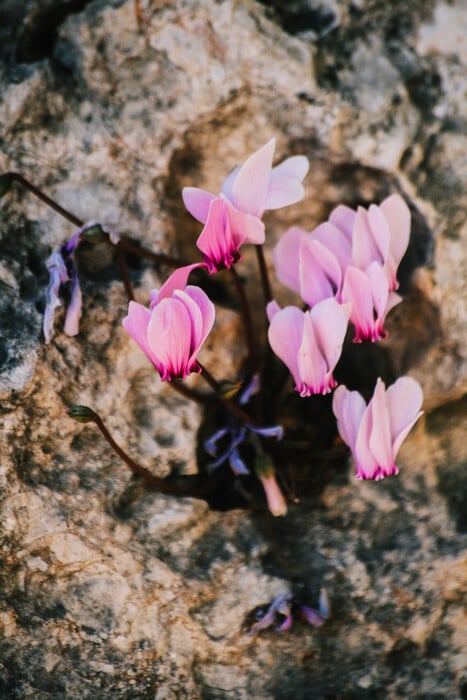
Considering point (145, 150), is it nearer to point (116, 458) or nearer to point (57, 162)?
point (57, 162)

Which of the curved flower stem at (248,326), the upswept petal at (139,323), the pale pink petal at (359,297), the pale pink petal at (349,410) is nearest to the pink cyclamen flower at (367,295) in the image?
the pale pink petal at (359,297)

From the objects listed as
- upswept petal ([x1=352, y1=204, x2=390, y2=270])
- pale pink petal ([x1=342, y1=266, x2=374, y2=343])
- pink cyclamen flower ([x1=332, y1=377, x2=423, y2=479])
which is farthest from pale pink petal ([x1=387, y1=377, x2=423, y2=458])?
upswept petal ([x1=352, y1=204, x2=390, y2=270])

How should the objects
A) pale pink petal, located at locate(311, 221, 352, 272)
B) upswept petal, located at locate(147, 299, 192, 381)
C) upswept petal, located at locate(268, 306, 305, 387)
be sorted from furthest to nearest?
pale pink petal, located at locate(311, 221, 352, 272)
upswept petal, located at locate(268, 306, 305, 387)
upswept petal, located at locate(147, 299, 192, 381)

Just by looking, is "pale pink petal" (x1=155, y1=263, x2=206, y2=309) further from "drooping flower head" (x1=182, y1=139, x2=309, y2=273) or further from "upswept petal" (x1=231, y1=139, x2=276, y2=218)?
"upswept petal" (x1=231, y1=139, x2=276, y2=218)

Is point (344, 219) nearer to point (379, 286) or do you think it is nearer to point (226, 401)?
point (379, 286)

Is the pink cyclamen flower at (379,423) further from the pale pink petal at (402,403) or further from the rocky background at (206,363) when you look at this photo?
the rocky background at (206,363)

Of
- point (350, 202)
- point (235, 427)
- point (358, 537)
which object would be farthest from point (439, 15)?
point (358, 537)
